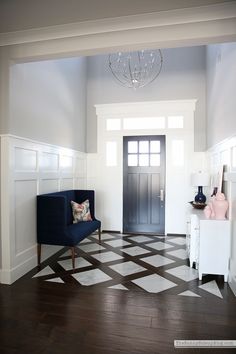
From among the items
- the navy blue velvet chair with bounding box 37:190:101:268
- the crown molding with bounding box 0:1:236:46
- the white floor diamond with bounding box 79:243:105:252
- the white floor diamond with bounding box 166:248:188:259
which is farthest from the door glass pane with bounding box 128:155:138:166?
the crown molding with bounding box 0:1:236:46

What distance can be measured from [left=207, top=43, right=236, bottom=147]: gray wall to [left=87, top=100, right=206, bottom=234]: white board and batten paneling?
0.93 m

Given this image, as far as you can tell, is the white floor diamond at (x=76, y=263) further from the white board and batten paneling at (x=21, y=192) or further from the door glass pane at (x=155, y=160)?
the door glass pane at (x=155, y=160)

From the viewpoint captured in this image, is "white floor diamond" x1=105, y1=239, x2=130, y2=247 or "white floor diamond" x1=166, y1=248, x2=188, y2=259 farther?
"white floor diamond" x1=105, y1=239, x2=130, y2=247

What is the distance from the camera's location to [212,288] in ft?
8.89

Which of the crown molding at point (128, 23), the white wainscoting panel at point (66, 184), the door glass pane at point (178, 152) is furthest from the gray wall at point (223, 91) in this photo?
the white wainscoting panel at point (66, 184)

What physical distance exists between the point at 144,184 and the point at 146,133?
3.74 ft

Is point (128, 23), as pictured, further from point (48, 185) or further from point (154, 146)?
point (154, 146)

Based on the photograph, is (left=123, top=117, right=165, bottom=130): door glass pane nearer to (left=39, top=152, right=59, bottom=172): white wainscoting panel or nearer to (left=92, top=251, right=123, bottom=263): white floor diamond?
(left=39, top=152, right=59, bottom=172): white wainscoting panel

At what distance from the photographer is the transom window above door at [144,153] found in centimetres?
523

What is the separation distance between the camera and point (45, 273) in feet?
10.2

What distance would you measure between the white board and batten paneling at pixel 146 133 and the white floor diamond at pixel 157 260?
60.3 inches

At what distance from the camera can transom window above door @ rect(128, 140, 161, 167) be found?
523 cm

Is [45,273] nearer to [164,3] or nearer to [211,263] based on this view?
[211,263]

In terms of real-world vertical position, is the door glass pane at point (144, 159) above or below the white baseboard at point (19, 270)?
above
